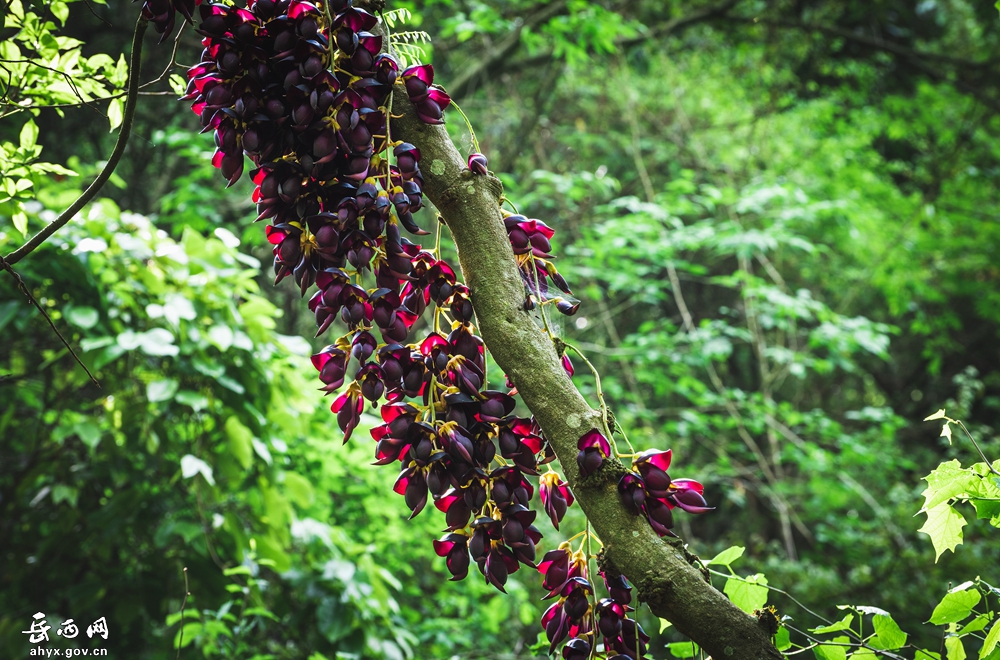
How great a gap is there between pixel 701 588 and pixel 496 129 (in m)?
5.28

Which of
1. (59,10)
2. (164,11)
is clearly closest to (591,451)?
(164,11)

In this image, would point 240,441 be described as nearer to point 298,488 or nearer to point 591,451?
point 298,488

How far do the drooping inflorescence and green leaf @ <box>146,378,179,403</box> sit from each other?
1329 mm

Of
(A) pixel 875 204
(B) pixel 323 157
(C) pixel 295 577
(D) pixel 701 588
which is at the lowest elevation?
(D) pixel 701 588

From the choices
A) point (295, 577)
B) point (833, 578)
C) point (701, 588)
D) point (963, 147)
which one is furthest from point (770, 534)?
point (701, 588)

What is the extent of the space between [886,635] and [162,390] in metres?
1.89

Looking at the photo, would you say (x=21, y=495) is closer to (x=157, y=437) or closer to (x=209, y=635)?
(x=157, y=437)

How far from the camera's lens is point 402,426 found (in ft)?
2.96

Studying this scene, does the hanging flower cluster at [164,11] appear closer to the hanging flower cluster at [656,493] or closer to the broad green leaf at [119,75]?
the broad green leaf at [119,75]

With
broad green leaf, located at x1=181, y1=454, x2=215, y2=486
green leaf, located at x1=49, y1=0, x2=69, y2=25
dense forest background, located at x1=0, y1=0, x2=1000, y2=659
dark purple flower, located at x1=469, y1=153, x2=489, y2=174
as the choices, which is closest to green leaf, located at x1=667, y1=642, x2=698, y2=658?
dark purple flower, located at x1=469, y1=153, x2=489, y2=174

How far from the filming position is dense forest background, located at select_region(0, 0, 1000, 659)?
227cm

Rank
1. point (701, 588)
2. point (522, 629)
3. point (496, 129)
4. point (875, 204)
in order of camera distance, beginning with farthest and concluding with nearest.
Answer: point (875, 204), point (496, 129), point (522, 629), point (701, 588)
